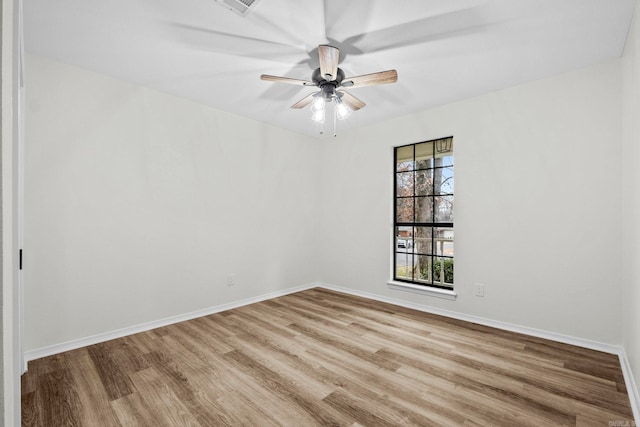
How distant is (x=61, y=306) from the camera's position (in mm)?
2537

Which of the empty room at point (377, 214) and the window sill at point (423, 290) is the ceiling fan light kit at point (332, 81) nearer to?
the empty room at point (377, 214)

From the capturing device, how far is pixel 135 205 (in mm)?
2959

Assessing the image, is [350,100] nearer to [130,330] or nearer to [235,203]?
[235,203]

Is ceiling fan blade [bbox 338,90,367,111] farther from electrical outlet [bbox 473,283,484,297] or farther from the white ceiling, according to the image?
electrical outlet [bbox 473,283,484,297]

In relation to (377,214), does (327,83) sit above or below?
above

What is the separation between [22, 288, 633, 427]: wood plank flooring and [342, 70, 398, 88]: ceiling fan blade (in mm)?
2225

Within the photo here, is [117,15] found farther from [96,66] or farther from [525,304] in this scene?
[525,304]

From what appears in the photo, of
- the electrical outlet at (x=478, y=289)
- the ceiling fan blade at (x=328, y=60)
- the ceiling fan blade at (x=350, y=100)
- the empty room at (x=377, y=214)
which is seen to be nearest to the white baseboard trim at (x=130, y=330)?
the empty room at (x=377, y=214)

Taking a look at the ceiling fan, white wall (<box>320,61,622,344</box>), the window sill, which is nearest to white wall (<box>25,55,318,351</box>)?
the ceiling fan

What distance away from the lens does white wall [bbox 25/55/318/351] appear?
247 cm

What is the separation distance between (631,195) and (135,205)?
4.17 metres

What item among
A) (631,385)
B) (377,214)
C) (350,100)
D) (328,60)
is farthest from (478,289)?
(328,60)

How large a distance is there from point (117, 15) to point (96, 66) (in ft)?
2.96

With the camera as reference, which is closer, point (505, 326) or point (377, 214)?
point (505, 326)
